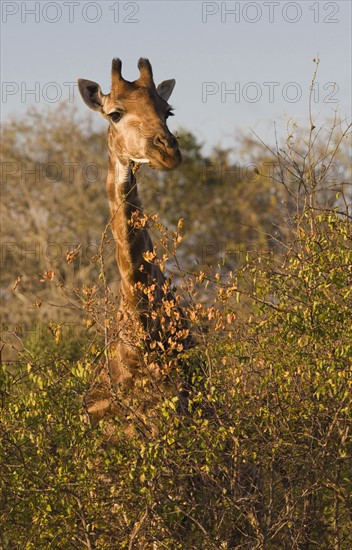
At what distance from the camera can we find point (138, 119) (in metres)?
10.5

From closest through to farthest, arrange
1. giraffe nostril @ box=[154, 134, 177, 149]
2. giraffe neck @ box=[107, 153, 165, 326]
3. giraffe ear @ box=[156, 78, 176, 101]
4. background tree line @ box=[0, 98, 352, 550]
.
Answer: background tree line @ box=[0, 98, 352, 550]
giraffe nostril @ box=[154, 134, 177, 149]
giraffe neck @ box=[107, 153, 165, 326]
giraffe ear @ box=[156, 78, 176, 101]

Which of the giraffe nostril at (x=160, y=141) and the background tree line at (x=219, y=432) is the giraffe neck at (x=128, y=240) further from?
the background tree line at (x=219, y=432)

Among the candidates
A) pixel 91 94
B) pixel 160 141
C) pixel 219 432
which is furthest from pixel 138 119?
pixel 219 432

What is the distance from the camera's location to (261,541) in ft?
24.6

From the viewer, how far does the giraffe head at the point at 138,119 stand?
9.89 m

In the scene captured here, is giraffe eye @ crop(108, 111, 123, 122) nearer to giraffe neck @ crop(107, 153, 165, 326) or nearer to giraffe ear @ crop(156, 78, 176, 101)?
giraffe neck @ crop(107, 153, 165, 326)

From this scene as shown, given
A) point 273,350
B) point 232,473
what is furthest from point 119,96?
point 232,473

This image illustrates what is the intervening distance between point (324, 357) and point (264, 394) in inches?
19.2

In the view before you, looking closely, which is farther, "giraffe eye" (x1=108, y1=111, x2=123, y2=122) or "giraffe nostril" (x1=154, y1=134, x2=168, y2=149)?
"giraffe eye" (x1=108, y1=111, x2=123, y2=122)

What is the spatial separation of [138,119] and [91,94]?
4.89 feet

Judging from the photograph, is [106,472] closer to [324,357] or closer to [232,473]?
[232,473]

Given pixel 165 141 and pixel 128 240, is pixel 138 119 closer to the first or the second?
pixel 165 141

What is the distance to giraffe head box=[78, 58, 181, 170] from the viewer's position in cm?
989

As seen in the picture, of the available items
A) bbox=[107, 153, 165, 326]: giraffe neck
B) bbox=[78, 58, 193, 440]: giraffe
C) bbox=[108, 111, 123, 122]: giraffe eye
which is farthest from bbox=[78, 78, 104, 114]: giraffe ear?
bbox=[107, 153, 165, 326]: giraffe neck
